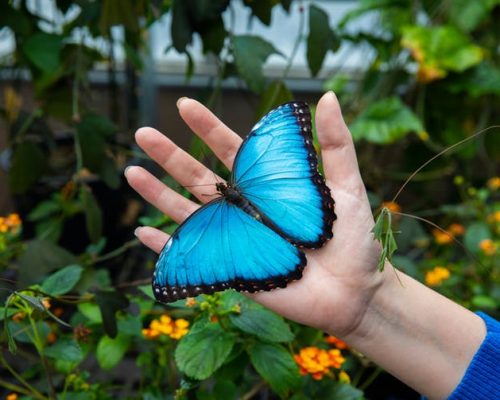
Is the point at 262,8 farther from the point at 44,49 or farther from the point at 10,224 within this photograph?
the point at 10,224

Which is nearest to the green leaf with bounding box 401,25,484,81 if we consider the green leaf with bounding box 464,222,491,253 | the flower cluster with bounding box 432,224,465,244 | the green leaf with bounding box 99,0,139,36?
the flower cluster with bounding box 432,224,465,244

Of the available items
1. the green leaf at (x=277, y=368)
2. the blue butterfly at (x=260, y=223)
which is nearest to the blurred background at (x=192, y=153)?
the green leaf at (x=277, y=368)

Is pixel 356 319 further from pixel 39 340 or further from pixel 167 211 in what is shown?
pixel 39 340

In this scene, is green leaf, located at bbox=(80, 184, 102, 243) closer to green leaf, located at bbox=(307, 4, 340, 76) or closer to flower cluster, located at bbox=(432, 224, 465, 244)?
green leaf, located at bbox=(307, 4, 340, 76)

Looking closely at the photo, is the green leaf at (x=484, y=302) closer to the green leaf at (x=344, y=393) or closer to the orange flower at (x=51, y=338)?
the green leaf at (x=344, y=393)

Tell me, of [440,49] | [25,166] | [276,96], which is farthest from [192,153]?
[440,49]
